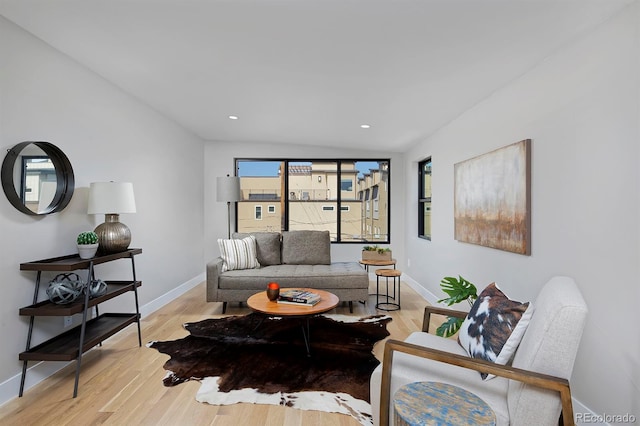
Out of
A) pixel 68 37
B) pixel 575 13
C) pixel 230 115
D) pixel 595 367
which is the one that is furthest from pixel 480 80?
pixel 68 37

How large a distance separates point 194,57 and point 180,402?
245 cm

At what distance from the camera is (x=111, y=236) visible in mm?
2746

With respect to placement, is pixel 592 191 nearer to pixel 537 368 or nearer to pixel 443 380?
pixel 537 368

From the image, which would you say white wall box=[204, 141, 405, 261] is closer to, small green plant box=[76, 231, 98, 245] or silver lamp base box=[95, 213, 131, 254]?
silver lamp base box=[95, 213, 131, 254]

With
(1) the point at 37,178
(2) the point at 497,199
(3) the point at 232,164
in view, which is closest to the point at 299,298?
(2) the point at 497,199

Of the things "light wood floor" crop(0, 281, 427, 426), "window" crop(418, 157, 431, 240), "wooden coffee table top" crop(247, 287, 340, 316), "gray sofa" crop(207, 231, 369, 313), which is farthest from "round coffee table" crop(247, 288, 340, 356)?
"window" crop(418, 157, 431, 240)

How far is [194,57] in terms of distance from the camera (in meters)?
2.51

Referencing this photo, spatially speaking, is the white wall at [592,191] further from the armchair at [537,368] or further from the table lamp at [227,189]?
the table lamp at [227,189]

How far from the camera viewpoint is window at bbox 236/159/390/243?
5.88m

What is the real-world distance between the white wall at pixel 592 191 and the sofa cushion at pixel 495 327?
57cm

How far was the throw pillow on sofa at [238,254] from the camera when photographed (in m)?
4.23

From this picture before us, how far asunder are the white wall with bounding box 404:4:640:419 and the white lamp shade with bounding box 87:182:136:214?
3.26 metres

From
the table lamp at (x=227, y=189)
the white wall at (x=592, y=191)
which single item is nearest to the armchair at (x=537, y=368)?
the white wall at (x=592, y=191)

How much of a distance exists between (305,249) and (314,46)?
3050mm
